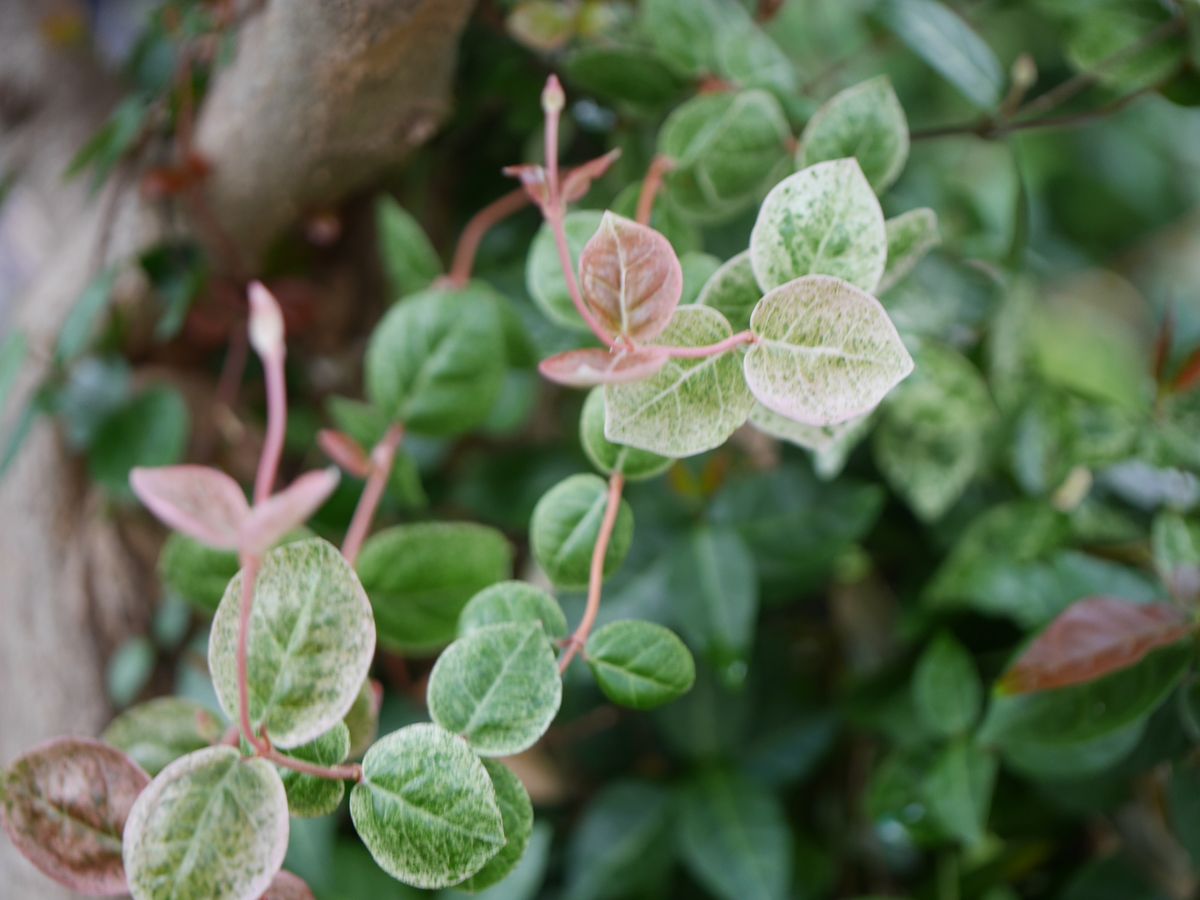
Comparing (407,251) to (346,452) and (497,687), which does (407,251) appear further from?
(497,687)

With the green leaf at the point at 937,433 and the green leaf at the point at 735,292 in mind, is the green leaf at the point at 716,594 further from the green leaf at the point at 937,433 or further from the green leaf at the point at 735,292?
the green leaf at the point at 735,292

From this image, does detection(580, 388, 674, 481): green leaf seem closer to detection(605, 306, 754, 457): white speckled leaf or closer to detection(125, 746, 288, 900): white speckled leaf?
detection(605, 306, 754, 457): white speckled leaf

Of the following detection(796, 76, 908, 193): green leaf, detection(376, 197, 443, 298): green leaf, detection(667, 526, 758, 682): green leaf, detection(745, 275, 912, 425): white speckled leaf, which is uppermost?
detection(745, 275, 912, 425): white speckled leaf

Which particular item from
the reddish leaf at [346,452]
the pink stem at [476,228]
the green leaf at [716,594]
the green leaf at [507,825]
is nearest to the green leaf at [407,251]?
the pink stem at [476,228]

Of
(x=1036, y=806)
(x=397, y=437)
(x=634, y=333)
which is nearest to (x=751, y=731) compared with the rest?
(x=1036, y=806)

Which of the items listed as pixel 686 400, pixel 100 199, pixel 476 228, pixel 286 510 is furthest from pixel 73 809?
pixel 100 199

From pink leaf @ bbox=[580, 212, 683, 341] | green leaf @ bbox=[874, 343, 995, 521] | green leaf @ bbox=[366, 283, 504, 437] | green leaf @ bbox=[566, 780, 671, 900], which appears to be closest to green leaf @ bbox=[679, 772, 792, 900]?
green leaf @ bbox=[566, 780, 671, 900]

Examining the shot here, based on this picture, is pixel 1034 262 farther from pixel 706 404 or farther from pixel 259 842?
pixel 259 842

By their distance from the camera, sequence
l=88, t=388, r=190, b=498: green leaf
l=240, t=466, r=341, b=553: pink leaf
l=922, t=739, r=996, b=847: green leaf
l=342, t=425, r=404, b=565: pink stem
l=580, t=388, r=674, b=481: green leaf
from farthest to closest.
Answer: l=88, t=388, r=190, b=498: green leaf < l=922, t=739, r=996, b=847: green leaf < l=342, t=425, r=404, b=565: pink stem < l=580, t=388, r=674, b=481: green leaf < l=240, t=466, r=341, b=553: pink leaf
